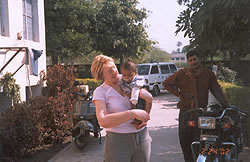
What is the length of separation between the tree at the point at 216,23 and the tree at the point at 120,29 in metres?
16.9

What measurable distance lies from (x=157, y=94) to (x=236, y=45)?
1211 centimetres

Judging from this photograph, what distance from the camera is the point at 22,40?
7711 millimetres

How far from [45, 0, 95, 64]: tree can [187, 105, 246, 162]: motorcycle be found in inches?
634

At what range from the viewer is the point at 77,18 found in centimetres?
2047

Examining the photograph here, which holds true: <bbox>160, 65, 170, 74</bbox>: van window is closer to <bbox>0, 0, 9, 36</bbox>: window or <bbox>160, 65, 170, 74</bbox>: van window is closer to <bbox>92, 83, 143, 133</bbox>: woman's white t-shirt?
<bbox>0, 0, 9, 36</bbox>: window

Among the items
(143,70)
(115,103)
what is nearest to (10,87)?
(115,103)

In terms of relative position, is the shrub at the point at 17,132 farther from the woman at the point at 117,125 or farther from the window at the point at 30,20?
the window at the point at 30,20

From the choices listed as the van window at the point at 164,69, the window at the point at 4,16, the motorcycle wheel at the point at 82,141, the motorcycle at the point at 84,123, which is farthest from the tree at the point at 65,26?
the motorcycle wheel at the point at 82,141

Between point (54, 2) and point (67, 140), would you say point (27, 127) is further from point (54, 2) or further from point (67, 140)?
point (54, 2)

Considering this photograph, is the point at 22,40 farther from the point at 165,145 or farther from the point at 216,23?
the point at 216,23

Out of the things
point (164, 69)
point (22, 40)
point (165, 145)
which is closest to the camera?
point (165, 145)

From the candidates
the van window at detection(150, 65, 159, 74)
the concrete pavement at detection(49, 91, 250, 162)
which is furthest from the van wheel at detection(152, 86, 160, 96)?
the concrete pavement at detection(49, 91, 250, 162)

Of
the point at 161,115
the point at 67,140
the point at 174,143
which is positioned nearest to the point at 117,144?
the point at 174,143

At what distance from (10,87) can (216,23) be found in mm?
4687
